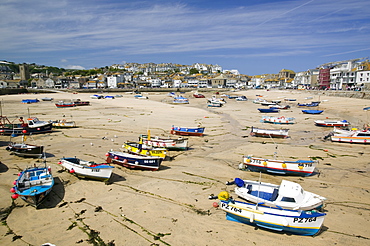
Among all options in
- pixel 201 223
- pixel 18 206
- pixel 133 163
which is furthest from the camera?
pixel 133 163

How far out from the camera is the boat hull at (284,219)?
8.90 meters

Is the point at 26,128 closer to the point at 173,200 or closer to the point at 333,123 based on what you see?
the point at 173,200

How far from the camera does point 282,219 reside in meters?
8.97

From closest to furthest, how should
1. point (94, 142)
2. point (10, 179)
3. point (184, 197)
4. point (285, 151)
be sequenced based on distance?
point (184, 197), point (10, 179), point (285, 151), point (94, 142)

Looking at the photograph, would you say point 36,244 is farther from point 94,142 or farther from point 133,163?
point 94,142

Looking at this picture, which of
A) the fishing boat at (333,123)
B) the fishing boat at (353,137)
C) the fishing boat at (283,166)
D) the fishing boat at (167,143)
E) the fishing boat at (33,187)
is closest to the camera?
the fishing boat at (33,187)

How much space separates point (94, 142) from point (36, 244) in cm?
1360

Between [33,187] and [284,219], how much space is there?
10.5 m

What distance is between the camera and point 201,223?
31.6 ft

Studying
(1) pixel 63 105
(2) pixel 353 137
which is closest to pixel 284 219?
(2) pixel 353 137

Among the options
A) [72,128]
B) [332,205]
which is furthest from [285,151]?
[72,128]

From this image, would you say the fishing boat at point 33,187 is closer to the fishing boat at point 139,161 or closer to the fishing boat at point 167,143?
the fishing boat at point 139,161

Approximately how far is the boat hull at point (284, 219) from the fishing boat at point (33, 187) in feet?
27.2

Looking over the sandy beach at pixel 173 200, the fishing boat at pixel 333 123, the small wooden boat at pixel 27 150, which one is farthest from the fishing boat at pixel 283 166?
the fishing boat at pixel 333 123
